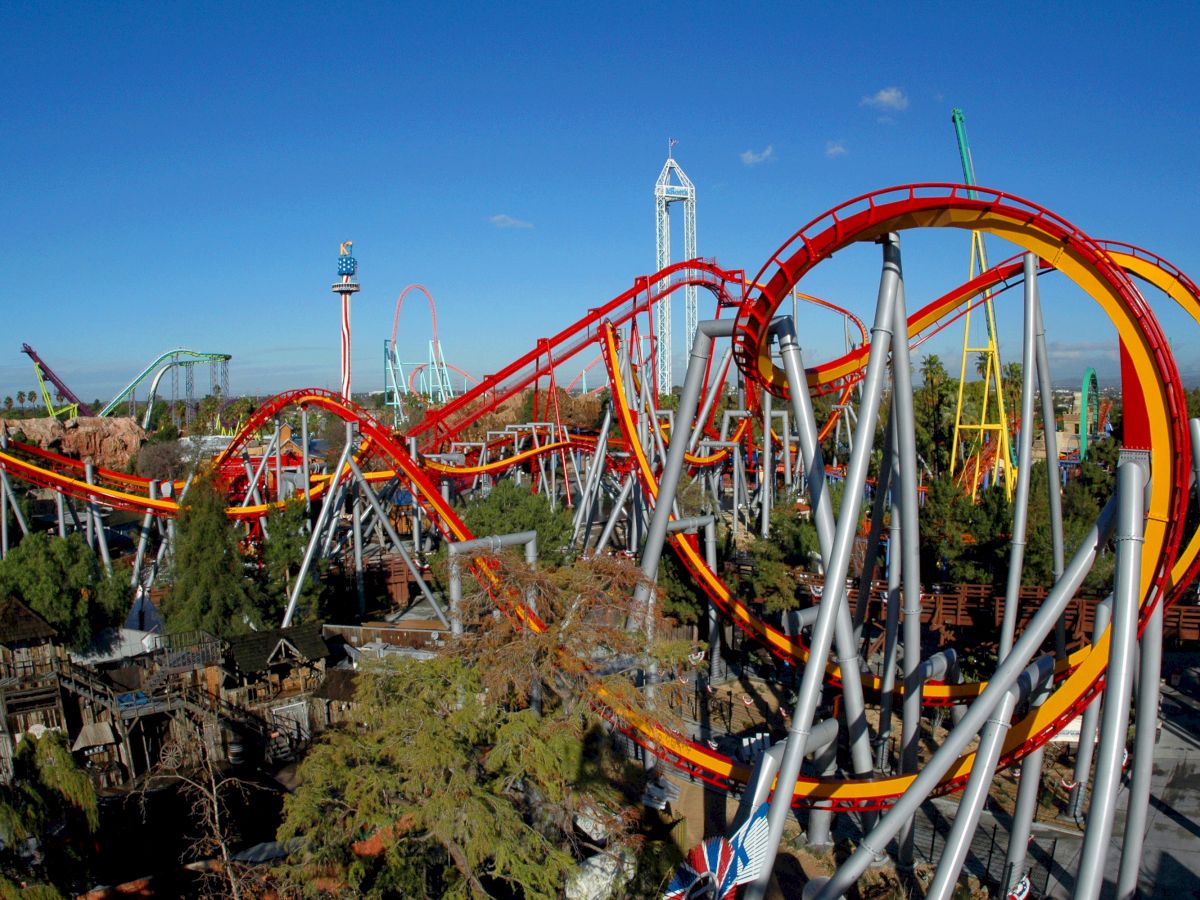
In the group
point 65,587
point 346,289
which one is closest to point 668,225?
point 346,289

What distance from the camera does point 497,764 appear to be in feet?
26.9

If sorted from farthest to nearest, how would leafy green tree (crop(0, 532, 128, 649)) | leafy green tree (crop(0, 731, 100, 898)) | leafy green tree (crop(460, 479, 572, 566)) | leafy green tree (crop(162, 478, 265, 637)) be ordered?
leafy green tree (crop(460, 479, 572, 566))
leafy green tree (crop(0, 532, 128, 649))
leafy green tree (crop(162, 478, 265, 637))
leafy green tree (crop(0, 731, 100, 898))

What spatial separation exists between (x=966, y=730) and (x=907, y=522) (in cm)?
254

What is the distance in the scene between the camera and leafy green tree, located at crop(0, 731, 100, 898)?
675 centimetres

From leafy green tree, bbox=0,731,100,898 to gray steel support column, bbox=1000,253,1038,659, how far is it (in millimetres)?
9253

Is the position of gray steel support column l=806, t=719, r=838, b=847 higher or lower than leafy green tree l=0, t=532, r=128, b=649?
lower

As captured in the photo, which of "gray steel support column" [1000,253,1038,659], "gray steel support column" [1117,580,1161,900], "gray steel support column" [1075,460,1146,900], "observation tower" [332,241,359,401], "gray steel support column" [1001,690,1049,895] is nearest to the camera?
"gray steel support column" [1075,460,1146,900]

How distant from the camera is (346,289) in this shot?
5269 centimetres

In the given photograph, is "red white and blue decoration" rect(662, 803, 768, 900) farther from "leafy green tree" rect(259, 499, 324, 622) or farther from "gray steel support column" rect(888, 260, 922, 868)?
"leafy green tree" rect(259, 499, 324, 622)

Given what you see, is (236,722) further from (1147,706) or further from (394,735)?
(1147,706)

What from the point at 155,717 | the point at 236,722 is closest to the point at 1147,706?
the point at 236,722

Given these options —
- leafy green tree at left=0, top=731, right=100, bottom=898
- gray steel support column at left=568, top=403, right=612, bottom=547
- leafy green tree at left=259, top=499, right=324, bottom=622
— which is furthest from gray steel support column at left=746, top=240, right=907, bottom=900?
leafy green tree at left=259, top=499, right=324, bottom=622

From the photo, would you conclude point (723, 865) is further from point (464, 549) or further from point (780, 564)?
point (780, 564)

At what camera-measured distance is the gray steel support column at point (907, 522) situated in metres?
9.27
